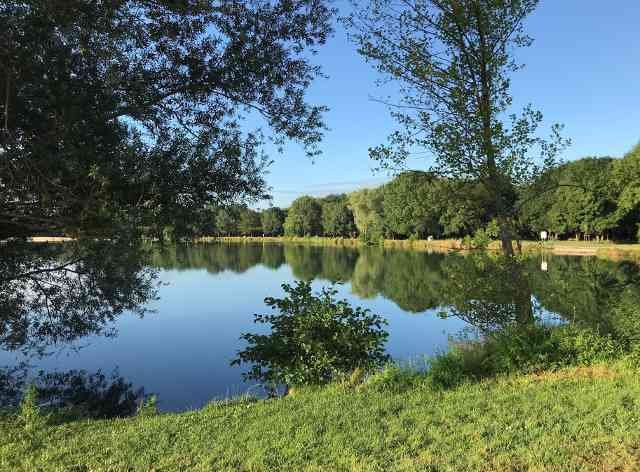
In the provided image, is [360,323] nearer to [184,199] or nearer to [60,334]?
[184,199]

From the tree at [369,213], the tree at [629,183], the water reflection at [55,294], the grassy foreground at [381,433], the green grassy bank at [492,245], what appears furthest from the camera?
the tree at [369,213]

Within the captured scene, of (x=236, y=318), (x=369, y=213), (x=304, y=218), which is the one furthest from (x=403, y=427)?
(x=304, y=218)

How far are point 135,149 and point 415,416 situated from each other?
3969mm

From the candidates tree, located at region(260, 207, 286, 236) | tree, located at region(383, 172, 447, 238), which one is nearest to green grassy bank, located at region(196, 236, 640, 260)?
tree, located at region(383, 172, 447, 238)

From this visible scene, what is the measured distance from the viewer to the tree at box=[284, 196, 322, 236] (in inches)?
3900

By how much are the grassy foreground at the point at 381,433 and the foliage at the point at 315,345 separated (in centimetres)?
59

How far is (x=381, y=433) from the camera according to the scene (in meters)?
4.26

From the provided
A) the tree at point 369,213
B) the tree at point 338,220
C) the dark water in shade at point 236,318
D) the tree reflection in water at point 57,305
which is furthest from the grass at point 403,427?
the tree at point 338,220

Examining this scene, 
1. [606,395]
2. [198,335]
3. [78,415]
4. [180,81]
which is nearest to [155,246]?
[180,81]

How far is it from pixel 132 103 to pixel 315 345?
382cm

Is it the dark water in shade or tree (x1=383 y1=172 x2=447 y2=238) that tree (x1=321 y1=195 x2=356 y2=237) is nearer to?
the dark water in shade

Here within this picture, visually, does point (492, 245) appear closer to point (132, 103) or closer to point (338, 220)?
point (132, 103)

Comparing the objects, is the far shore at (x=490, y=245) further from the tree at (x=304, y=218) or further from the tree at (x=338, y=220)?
the tree at (x=338, y=220)

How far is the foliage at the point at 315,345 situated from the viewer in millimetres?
6445
